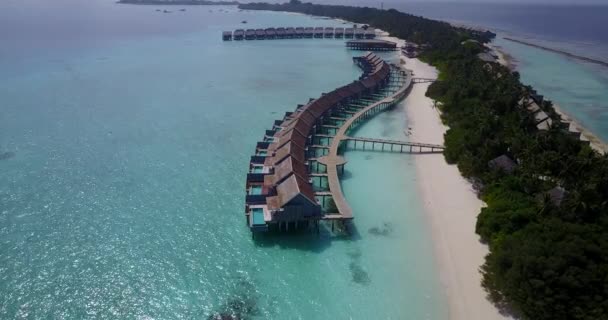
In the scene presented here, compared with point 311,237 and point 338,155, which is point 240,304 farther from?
point 338,155

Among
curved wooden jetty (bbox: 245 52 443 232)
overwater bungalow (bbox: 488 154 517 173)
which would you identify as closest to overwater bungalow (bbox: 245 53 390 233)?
curved wooden jetty (bbox: 245 52 443 232)

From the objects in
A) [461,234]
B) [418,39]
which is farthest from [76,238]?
[418,39]

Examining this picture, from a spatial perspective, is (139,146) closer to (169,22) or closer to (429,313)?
(429,313)

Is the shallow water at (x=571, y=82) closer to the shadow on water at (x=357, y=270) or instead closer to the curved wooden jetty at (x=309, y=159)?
the curved wooden jetty at (x=309, y=159)

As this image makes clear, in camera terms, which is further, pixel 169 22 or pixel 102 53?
pixel 169 22

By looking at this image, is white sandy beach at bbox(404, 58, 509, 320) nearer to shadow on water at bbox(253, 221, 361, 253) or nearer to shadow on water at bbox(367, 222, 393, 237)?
shadow on water at bbox(367, 222, 393, 237)

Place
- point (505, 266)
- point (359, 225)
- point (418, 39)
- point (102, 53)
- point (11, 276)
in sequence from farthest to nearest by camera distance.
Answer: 1. point (418, 39)
2. point (102, 53)
3. point (359, 225)
4. point (11, 276)
5. point (505, 266)

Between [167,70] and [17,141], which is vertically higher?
[167,70]
